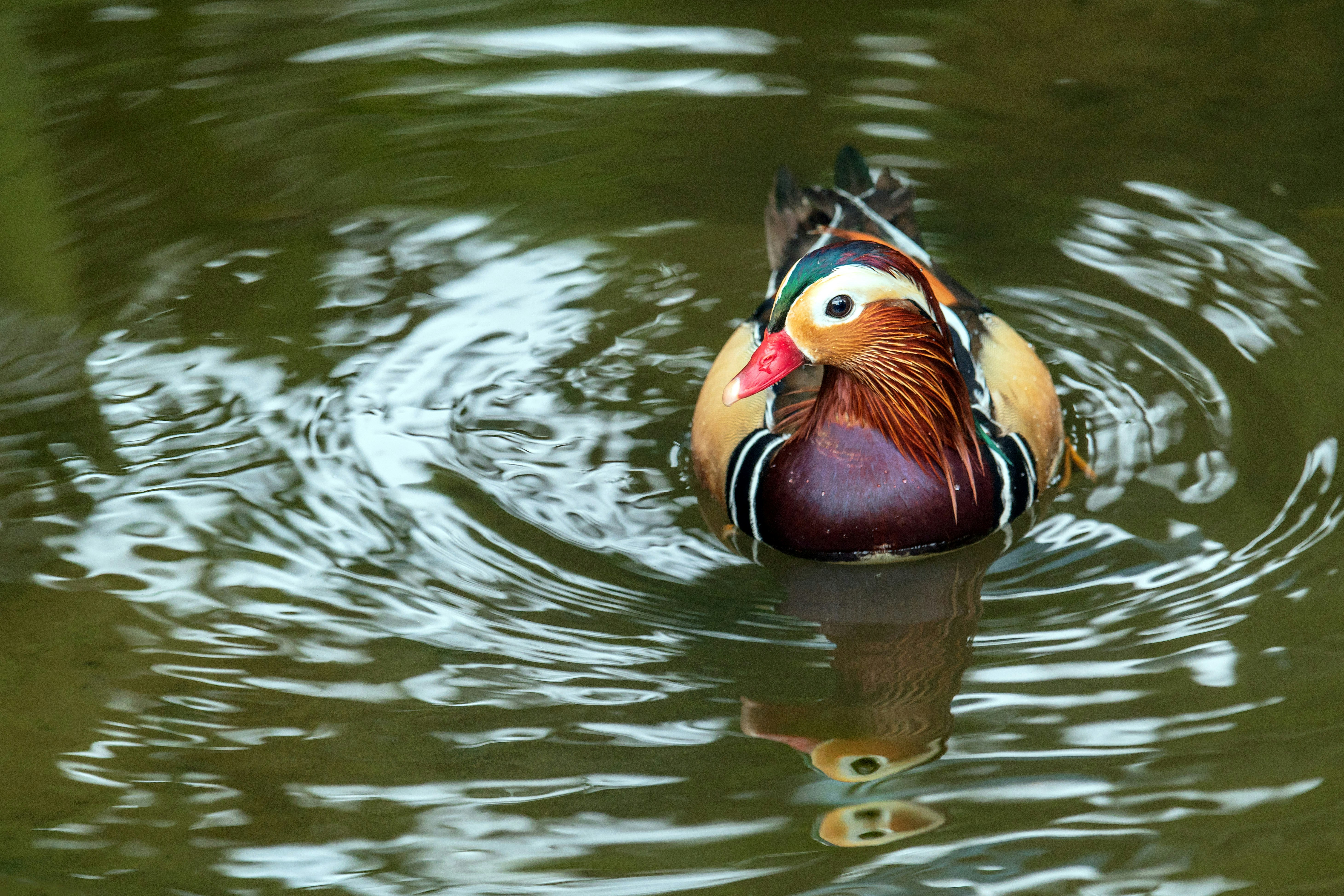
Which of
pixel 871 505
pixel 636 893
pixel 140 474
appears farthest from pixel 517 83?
pixel 636 893

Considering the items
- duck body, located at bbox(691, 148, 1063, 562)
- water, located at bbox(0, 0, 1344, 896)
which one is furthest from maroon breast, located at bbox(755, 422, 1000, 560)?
water, located at bbox(0, 0, 1344, 896)

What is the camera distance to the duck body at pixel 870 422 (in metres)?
4.15

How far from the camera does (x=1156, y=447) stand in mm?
4867

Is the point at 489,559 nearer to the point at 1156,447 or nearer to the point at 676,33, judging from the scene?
the point at 1156,447

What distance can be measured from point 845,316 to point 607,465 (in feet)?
3.70

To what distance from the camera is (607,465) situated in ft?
16.1

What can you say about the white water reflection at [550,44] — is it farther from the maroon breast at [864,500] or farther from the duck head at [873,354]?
the maroon breast at [864,500]

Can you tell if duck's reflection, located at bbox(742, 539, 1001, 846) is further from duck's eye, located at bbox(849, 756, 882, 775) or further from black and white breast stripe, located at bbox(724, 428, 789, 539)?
black and white breast stripe, located at bbox(724, 428, 789, 539)

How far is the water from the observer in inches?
136

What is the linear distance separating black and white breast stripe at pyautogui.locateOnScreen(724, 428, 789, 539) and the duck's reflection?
0.18m

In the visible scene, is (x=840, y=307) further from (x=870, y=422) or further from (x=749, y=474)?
(x=749, y=474)

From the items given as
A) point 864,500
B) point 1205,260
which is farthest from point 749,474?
point 1205,260

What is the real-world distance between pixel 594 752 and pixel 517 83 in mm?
4529

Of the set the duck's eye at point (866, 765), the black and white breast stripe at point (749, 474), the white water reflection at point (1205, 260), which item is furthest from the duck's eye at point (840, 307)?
the white water reflection at point (1205, 260)
